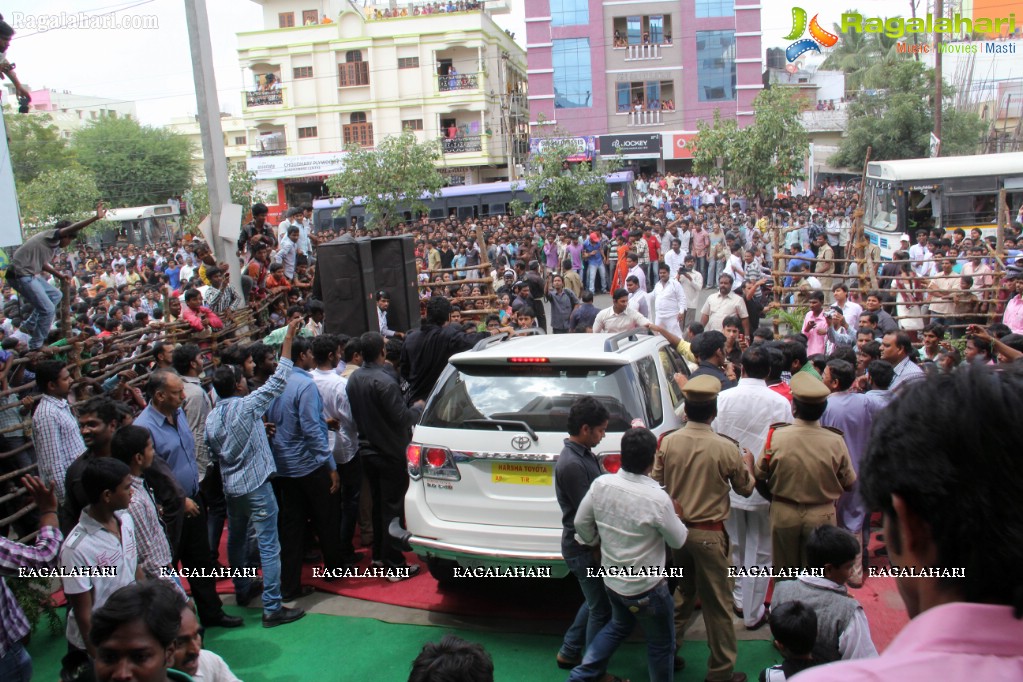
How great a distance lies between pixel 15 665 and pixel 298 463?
239 centimetres

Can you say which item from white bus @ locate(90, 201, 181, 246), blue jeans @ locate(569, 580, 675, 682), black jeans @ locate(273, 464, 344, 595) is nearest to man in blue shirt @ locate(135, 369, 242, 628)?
black jeans @ locate(273, 464, 344, 595)

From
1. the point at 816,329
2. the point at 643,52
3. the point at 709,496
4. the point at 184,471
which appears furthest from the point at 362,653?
the point at 643,52

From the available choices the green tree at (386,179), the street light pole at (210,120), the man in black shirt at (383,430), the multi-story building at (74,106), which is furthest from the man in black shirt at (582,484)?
the multi-story building at (74,106)

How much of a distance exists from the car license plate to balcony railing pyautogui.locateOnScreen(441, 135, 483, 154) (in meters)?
42.1

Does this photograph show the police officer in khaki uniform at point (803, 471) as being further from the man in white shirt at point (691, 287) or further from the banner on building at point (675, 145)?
the banner on building at point (675, 145)

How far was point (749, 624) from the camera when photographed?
210 inches

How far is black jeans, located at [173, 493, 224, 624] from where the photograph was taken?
5516mm

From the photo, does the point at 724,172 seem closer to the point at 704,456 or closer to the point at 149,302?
the point at 149,302

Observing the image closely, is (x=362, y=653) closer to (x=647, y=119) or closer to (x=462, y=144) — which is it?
(x=462, y=144)

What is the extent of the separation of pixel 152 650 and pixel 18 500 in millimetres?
4639

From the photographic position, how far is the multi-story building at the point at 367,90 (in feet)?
150

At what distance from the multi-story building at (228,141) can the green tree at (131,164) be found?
264 cm

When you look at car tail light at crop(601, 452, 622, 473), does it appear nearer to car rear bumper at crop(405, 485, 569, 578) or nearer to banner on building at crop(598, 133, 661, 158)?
car rear bumper at crop(405, 485, 569, 578)

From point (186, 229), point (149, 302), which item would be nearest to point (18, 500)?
point (149, 302)
